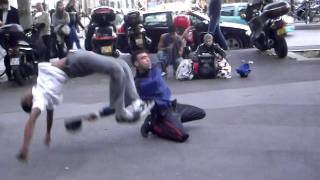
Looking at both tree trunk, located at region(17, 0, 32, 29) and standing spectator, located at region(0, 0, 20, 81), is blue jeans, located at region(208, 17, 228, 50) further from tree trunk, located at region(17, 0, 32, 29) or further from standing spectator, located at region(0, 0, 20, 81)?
standing spectator, located at region(0, 0, 20, 81)

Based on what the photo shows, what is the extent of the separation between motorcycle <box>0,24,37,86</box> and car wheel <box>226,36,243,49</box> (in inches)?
249

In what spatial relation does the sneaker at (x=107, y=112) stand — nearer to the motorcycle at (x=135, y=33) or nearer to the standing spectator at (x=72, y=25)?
the motorcycle at (x=135, y=33)

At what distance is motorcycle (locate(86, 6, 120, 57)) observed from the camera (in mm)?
14398

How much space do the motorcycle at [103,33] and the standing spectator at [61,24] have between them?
117 cm

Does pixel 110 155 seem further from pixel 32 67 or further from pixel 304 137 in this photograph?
pixel 32 67

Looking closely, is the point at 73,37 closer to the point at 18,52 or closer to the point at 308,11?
the point at 18,52

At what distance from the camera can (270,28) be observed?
44.9 feet

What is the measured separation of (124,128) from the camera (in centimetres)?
794

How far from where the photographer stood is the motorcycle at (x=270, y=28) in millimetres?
13541

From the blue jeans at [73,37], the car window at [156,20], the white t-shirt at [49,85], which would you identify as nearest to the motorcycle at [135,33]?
the blue jeans at [73,37]

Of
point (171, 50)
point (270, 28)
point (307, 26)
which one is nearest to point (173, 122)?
point (171, 50)

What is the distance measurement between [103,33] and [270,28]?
3736 millimetres

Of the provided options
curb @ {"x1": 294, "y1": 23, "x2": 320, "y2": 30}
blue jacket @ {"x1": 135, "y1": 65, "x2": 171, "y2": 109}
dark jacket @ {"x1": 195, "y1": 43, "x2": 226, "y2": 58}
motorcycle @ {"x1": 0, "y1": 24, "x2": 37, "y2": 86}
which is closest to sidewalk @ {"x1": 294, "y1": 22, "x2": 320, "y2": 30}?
curb @ {"x1": 294, "y1": 23, "x2": 320, "y2": 30}

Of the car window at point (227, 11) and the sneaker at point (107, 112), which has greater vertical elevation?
the sneaker at point (107, 112)
